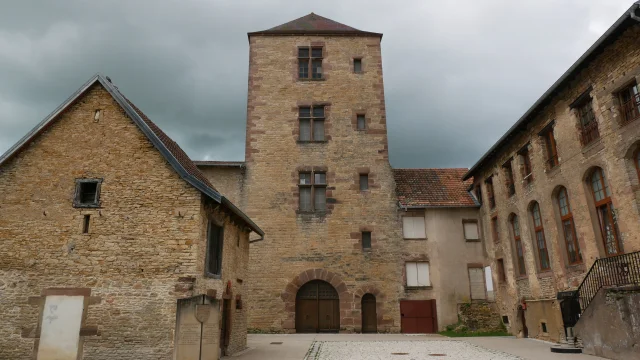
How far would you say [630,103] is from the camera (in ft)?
35.6

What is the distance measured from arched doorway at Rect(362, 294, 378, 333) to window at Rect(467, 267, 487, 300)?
427 cm

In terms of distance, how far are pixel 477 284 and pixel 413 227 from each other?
11.8 feet

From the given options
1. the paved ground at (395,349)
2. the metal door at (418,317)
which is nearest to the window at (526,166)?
the paved ground at (395,349)

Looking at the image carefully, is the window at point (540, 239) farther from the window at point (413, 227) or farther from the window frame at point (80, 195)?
the window frame at point (80, 195)

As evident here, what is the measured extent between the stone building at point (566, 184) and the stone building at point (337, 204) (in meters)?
2.54

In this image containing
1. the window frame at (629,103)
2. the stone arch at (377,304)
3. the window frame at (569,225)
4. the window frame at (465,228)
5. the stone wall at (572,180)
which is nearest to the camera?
the window frame at (629,103)

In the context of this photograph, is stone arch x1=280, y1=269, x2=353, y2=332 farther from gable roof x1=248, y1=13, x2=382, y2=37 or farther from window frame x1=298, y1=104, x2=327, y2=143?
gable roof x1=248, y1=13, x2=382, y2=37

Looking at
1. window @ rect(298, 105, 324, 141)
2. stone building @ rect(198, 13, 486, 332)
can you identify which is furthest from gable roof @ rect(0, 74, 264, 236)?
window @ rect(298, 105, 324, 141)

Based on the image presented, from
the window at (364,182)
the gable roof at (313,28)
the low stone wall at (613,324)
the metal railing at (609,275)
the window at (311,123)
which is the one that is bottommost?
the low stone wall at (613,324)

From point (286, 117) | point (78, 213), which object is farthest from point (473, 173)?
point (78, 213)

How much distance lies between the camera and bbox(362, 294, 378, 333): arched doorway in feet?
60.6

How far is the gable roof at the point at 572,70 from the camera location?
9.98 metres

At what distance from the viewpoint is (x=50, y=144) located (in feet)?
35.4

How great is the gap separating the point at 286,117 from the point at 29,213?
41.1 ft
